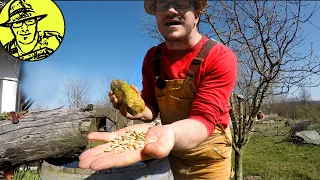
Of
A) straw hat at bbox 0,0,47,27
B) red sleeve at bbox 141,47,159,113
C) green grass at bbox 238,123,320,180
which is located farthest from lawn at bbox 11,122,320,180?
red sleeve at bbox 141,47,159,113

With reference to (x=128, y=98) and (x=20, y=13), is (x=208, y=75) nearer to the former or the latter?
(x=128, y=98)

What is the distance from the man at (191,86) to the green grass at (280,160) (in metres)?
3.36

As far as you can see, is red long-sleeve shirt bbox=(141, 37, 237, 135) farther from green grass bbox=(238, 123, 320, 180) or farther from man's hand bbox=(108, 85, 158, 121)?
green grass bbox=(238, 123, 320, 180)

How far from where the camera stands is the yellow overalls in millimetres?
1618

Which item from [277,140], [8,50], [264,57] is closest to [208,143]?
[264,57]

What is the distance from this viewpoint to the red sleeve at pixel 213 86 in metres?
1.38

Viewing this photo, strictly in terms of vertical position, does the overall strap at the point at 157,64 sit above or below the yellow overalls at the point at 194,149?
above

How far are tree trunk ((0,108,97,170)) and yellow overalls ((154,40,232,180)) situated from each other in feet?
7.53

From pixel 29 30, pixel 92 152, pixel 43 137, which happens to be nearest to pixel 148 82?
pixel 92 152

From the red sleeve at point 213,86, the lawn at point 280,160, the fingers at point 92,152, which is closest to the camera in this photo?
the fingers at point 92,152

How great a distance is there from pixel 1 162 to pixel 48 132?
0.68 metres

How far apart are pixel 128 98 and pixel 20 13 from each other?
13.6ft

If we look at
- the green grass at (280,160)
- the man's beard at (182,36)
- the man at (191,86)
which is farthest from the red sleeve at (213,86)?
the green grass at (280,160)

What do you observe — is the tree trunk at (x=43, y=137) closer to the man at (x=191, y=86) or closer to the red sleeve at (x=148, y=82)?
the red sleeve at (x=148, y=82)
